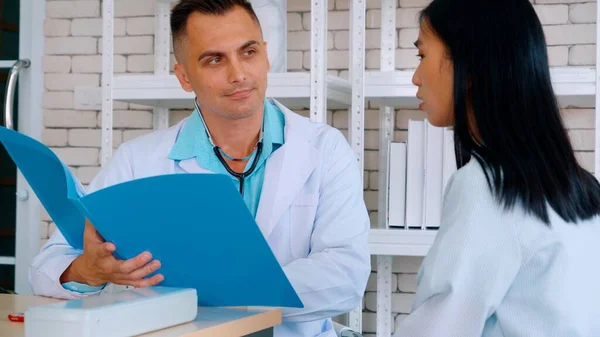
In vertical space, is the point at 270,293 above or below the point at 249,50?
below

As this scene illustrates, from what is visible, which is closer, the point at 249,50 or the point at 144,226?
the point at 144,226

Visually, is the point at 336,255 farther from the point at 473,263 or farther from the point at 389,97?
the point at 389,97

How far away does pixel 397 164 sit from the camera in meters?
2.84

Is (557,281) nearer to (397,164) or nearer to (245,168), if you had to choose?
(245,168)

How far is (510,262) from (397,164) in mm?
1712

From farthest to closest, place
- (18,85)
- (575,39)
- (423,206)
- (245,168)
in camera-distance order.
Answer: (18,85)
(575,39)
(423,206)
(245,168)

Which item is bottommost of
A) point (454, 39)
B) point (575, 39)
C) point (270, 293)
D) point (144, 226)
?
point (270, 293)

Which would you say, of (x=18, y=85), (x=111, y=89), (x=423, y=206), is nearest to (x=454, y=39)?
(x=423, y=206)

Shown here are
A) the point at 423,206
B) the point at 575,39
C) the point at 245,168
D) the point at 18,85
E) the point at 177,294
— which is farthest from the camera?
the point at 18,85

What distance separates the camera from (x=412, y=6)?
315cm

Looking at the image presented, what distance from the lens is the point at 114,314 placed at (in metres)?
1.13

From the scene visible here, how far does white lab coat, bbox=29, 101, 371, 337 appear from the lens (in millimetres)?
1711

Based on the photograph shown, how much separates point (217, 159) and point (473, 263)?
937 millimetres

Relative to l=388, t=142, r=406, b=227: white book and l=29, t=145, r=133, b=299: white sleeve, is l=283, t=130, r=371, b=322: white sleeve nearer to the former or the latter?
l=29, t=145, r=133, b=299: white sleeve
